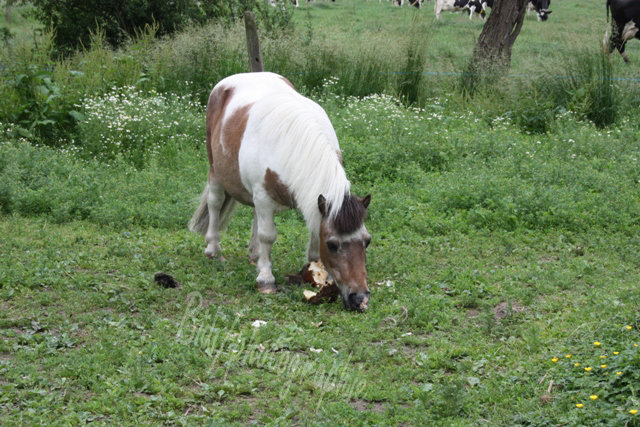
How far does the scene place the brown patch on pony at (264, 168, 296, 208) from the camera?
548cm

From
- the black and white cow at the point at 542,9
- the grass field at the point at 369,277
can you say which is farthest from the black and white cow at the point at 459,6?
the grass field at the point at 369,277

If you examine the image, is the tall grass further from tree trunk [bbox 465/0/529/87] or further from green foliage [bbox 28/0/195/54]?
green foliage [bbox 28/0/195/54]

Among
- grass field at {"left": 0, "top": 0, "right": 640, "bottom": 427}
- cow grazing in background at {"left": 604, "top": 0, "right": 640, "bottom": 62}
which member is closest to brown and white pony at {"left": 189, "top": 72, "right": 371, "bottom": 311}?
grass field at {"left": 0, "top": 0, "right": 640, "bottom": 427}

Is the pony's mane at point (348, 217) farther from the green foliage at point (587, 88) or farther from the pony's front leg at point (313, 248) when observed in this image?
the green foliage at point (587, 88)

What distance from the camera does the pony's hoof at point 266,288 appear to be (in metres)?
5.64

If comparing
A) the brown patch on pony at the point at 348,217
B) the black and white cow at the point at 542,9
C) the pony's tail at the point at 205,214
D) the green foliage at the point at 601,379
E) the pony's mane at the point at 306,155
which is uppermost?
the pony's mane at the point at 306,155

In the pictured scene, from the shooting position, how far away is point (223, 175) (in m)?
6.26

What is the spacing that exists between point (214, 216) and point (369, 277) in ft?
5.62

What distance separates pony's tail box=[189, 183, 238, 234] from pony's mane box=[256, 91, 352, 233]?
1368 mm

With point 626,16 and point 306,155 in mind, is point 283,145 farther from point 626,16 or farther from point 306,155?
point 626,16

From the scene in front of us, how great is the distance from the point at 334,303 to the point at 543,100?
7.23 m

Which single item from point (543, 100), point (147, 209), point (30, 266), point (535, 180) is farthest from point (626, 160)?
point (30, 266)

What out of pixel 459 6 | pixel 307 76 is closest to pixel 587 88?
pixel 307 76

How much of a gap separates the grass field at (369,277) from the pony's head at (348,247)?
0.59ft
